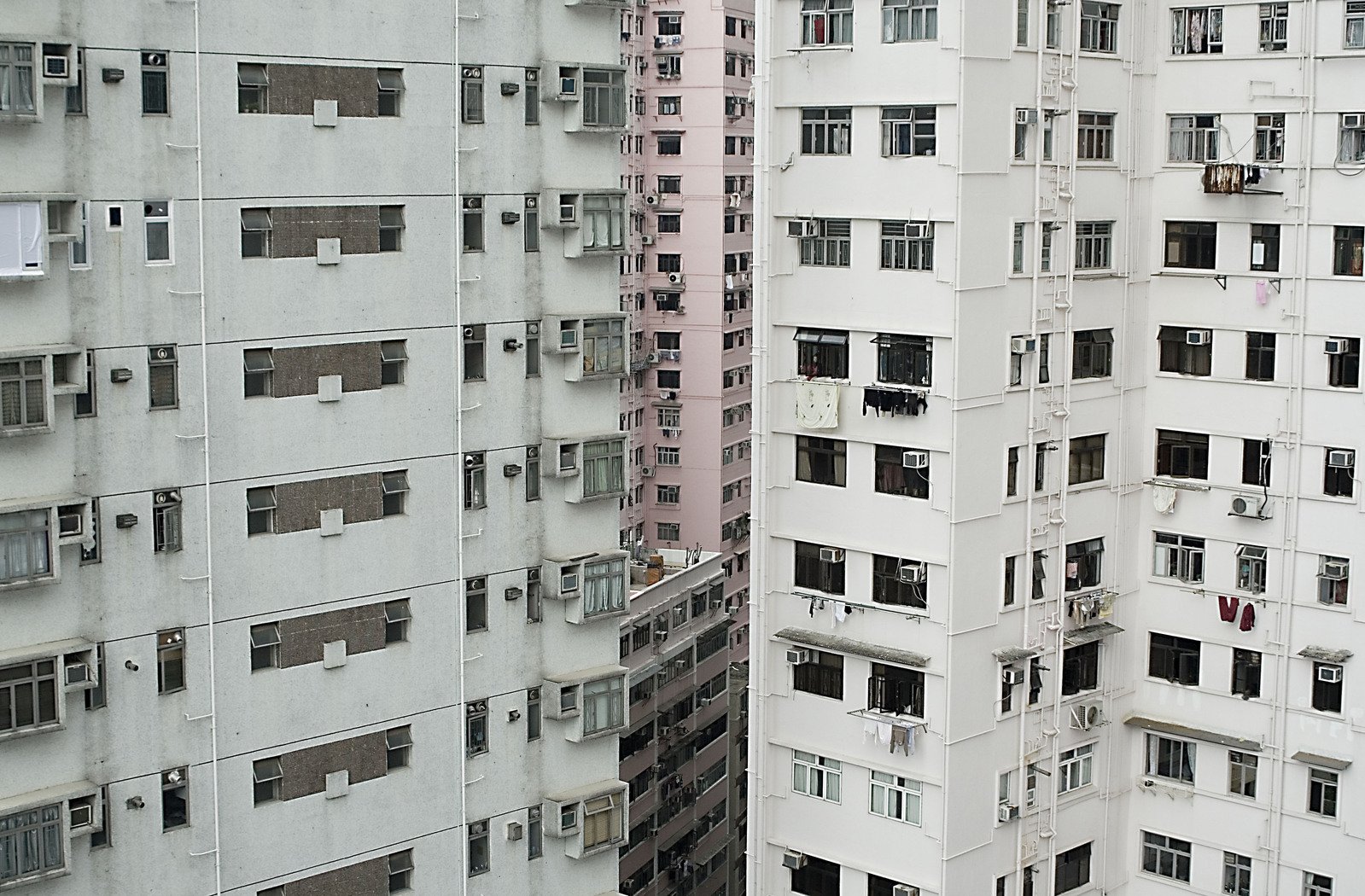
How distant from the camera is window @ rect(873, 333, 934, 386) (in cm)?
2372

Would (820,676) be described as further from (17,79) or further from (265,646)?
(17,79)

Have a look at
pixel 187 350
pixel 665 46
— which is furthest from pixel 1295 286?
pixel 665 46

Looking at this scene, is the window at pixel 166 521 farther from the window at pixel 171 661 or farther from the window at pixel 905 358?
the window at pixel 905 358

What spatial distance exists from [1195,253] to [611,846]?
11412mm

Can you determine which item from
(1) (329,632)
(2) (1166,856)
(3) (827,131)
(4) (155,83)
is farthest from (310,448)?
(2) (1166,856)

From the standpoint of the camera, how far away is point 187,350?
59.5ft

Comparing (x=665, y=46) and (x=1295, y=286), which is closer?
(x=1295, y=286)

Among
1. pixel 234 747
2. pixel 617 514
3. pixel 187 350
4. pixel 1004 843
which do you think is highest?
pixel 187 350

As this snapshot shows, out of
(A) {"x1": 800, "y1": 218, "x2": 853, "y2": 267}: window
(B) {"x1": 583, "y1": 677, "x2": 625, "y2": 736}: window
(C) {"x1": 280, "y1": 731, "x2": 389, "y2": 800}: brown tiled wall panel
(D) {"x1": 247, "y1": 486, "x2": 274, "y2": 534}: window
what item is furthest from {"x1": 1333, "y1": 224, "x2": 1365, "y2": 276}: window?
(D) {"x1": 247, "y1": 486, "x2": 274, "y2": 534}: window

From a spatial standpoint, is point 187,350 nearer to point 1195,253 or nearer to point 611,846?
point 611,846

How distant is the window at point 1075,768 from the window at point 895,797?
236cm

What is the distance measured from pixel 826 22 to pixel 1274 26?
5.99 meters

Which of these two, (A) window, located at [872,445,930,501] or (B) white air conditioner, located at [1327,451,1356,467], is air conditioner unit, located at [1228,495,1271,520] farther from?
(A) window, located at [872,445,930,501]

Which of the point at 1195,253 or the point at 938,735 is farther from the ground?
the point at 1195,253
